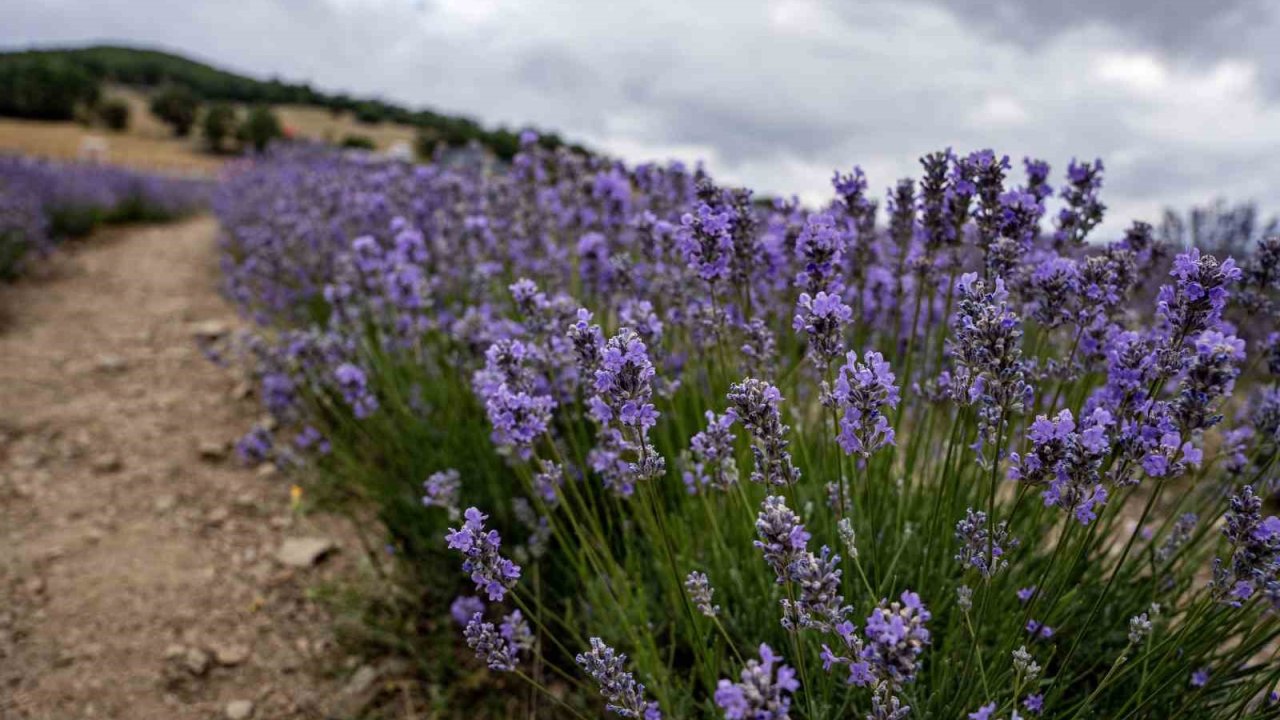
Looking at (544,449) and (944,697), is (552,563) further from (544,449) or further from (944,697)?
(944,697)

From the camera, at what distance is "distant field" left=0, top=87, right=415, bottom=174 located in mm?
20734

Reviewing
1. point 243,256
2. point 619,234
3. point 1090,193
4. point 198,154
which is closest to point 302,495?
point 619,234

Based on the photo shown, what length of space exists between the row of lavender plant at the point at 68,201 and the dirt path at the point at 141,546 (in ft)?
6.01

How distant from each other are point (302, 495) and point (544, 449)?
1.87m

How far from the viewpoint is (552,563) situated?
9.57 ft

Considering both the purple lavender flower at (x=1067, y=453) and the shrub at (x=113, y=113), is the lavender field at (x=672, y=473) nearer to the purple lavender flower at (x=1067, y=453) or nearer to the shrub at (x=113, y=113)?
the purple lavender flower at (x=1067, y=453)

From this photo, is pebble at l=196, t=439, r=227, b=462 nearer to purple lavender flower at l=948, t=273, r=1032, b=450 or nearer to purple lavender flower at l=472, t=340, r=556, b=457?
purple lavender flower at l=472, t=340, r=556, b=457

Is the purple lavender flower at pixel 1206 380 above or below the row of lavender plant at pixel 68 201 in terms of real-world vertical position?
above

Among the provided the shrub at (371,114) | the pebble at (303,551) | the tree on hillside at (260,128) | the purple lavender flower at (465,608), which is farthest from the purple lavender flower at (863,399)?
the shrub at (371,114)

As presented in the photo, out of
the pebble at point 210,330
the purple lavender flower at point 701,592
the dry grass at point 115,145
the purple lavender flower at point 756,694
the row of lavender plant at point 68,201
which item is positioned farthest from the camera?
the dry grass at point 115,145

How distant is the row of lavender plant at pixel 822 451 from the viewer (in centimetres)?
143

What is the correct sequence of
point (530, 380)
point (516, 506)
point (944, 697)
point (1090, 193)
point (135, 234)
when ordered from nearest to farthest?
point (944, 697) < point (530, 380) < point (1090, 193) < point (516, 506) < point (135, 234)

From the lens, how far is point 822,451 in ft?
8.11

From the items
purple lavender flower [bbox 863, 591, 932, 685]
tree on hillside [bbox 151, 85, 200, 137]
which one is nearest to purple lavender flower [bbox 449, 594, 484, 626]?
purple lavender flower [bbox 863, 591, 932, 685]
